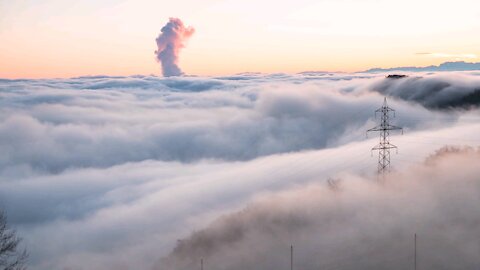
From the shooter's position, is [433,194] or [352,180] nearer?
[433,194]

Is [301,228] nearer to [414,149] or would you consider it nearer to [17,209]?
[414,149]

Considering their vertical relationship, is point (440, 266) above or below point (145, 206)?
above

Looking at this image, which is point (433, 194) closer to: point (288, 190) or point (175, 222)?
point (288, 190)

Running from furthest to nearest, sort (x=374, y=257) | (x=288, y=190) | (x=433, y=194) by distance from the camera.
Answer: (x=288, y=190)
(x=433, y=194)
(x=374, y=257)

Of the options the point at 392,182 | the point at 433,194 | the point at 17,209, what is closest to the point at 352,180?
the point at 392,182

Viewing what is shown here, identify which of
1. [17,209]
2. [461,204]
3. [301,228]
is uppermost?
[461,204]

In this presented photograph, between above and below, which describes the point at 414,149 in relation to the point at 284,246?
above

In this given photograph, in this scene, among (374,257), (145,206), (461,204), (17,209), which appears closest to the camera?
(374,257)

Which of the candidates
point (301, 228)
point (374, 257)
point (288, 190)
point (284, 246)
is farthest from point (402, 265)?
point (288, 190)

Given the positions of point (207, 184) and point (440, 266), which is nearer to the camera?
point (440, 266)
